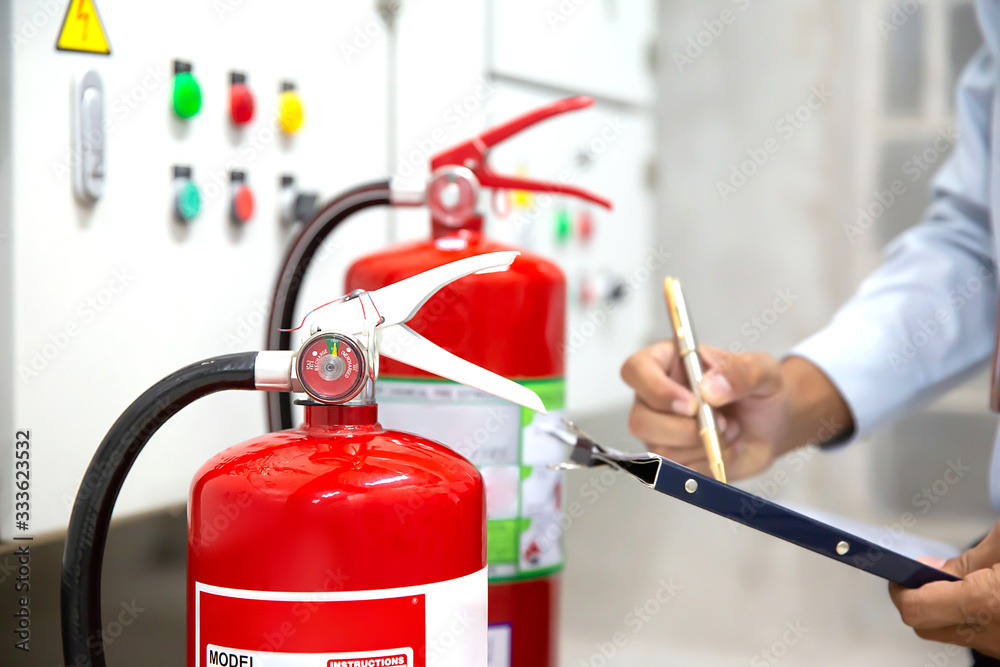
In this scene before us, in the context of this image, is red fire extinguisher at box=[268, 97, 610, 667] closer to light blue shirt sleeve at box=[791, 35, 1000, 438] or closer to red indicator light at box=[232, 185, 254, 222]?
red indicator light at box=[232, 185, 254, 222]

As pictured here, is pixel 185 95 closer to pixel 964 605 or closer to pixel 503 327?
pixel 503 327

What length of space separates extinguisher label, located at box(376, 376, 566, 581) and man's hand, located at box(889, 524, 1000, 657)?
0.78 feet

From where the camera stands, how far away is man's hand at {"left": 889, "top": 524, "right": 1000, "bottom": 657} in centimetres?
51

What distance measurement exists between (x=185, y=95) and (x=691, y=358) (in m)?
0.42

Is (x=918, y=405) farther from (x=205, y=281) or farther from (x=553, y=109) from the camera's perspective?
(x=205, y=281)

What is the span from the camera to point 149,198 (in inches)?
26.2

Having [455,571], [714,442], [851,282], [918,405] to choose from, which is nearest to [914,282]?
[918,405]

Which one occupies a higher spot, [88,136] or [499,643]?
[88,136]

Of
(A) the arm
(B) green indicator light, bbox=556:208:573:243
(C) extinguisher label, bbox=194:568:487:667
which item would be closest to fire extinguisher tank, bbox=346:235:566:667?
(A) the arm

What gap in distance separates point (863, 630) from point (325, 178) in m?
1.37

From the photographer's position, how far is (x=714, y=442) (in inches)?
24.5

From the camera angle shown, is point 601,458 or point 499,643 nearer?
point 601,458

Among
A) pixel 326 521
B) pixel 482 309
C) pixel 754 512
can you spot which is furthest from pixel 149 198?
pixel 754 512

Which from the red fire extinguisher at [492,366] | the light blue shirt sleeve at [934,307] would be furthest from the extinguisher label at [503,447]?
the light blue shirt sleeve at [934,307]
